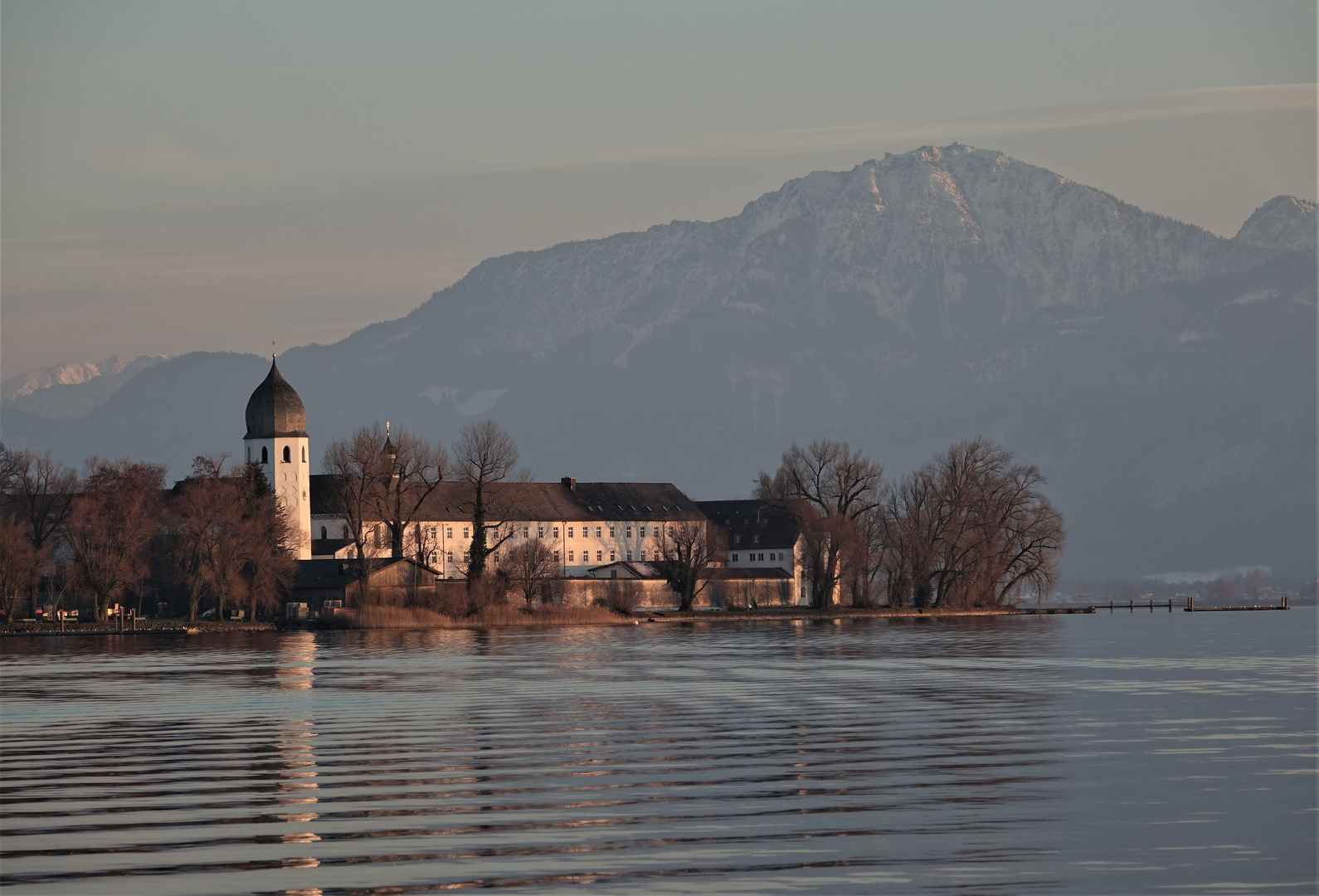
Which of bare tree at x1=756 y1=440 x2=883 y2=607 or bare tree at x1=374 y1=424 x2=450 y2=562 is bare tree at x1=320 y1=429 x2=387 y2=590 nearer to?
bare tree at x1=374 y1=424 x2=450 y2=562

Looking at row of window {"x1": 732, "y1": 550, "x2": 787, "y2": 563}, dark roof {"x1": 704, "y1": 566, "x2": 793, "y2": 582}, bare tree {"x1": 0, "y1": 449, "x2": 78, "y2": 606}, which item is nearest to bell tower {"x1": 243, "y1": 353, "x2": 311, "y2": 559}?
bare tree {"x1": 0, "y1": 449, "x2": 78, "y2": 606}

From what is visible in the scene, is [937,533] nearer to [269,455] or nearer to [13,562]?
[269,455]

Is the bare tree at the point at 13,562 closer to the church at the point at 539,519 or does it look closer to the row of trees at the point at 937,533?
the church at the point at 539,519

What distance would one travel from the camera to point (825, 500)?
453ft

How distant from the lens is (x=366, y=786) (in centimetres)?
2828

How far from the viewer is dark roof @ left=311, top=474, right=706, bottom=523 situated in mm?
151000

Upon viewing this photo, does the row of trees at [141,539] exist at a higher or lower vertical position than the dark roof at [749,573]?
higher

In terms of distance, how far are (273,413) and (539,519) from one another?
25.6 metres

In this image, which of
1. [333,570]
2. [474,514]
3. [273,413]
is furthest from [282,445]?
[333,570]

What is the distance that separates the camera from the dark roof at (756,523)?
152750 mm

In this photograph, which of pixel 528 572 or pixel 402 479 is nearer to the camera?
pixel 528 572

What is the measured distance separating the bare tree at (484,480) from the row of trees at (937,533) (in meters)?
22.8

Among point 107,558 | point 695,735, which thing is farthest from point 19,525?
point 695,735

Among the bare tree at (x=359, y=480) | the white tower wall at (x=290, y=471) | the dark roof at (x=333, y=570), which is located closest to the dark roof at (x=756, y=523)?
the white tower wall at (x=290, y=471)
